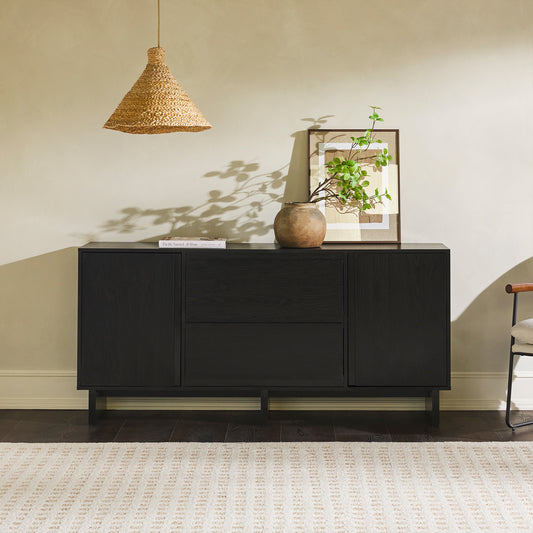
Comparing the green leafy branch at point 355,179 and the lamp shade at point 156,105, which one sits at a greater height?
the lamp shade at point 156,105

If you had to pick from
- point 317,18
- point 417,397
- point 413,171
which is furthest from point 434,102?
point 417,397

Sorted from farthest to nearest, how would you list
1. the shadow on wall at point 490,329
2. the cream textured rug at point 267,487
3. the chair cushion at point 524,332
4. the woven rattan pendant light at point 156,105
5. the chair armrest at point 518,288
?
the shadow on wall at point 490,329, the chair armrest at point 518,288, the chair cushion at point 524,332, the woven rattan pendant light at point 156,105, the cream textured rug at point 267,487

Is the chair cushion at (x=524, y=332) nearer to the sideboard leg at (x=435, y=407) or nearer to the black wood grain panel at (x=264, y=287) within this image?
the sideboard leg at (x=435, y=407)

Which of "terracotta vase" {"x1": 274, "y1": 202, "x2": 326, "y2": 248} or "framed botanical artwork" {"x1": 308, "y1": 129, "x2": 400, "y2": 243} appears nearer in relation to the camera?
"terracotta vase" {"x1": 274, "y1": 202, "x2": 326, "y2": 248}

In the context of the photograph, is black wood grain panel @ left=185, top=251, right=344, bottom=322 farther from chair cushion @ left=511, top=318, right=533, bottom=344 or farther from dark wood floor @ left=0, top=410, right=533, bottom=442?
chair cushion @ left=511, top=318, right=533, bottom=344

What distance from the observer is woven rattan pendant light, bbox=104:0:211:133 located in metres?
2.64

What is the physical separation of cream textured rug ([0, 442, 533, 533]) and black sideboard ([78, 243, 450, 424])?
1.15 feet

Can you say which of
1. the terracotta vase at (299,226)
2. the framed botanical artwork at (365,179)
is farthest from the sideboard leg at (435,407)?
the terracotta vase at (299,226)

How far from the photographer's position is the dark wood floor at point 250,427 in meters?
3.18

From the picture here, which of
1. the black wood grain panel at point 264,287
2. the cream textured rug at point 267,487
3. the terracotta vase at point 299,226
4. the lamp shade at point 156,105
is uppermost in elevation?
the lamp shade at point 156,105

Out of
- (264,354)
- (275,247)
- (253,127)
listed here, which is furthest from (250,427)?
(253,127)

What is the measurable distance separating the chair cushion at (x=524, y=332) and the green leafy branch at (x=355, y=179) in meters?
0.89

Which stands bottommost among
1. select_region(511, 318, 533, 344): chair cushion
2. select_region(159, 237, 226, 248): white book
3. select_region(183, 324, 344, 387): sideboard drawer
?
select_region(183, 324, 344, 387): sideboard drawer

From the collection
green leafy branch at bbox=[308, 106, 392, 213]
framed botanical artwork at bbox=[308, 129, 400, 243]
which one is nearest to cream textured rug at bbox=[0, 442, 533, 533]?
framed botanical artwork at bbox=[308, 129, 400, 243]
